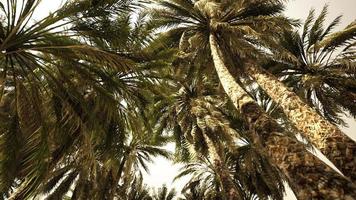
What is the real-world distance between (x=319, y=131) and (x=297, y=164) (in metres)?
1.43

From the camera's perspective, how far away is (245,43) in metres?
12.4

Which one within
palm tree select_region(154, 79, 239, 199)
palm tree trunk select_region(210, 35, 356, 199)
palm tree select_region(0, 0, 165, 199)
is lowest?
palm tree trunk select_region(210, 35, 356, 199)

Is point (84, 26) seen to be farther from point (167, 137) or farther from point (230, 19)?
point (167, 137)

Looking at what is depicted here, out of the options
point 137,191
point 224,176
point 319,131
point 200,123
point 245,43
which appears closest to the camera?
point 319,131

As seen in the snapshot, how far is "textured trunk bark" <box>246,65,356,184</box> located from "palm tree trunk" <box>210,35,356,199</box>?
1.25 ft

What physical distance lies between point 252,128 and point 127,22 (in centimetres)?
321

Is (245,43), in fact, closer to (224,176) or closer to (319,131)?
(224,176)

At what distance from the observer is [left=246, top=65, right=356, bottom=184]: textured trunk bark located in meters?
5.32

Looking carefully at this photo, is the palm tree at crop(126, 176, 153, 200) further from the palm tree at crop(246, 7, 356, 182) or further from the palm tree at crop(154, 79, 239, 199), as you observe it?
the palm tree at crop(246, 7, 356, 182)

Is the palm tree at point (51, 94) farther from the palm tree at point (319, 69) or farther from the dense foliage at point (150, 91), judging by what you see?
the palm tree at point (319, 69)

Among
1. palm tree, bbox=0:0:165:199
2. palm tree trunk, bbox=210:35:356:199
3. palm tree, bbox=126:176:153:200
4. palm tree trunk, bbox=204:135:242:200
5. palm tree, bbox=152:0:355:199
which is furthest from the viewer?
palm tree, bbox=126:176:153:200

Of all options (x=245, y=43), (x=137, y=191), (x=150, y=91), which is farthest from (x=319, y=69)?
(x=137, y=191)

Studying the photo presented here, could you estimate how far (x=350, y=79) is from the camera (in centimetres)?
1402

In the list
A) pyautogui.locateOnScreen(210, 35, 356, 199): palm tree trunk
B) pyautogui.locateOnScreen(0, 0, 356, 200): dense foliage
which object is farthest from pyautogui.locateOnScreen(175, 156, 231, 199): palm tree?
pyautogui.locateOnScreen(210, 35, 356, 199): palm tree trunk
